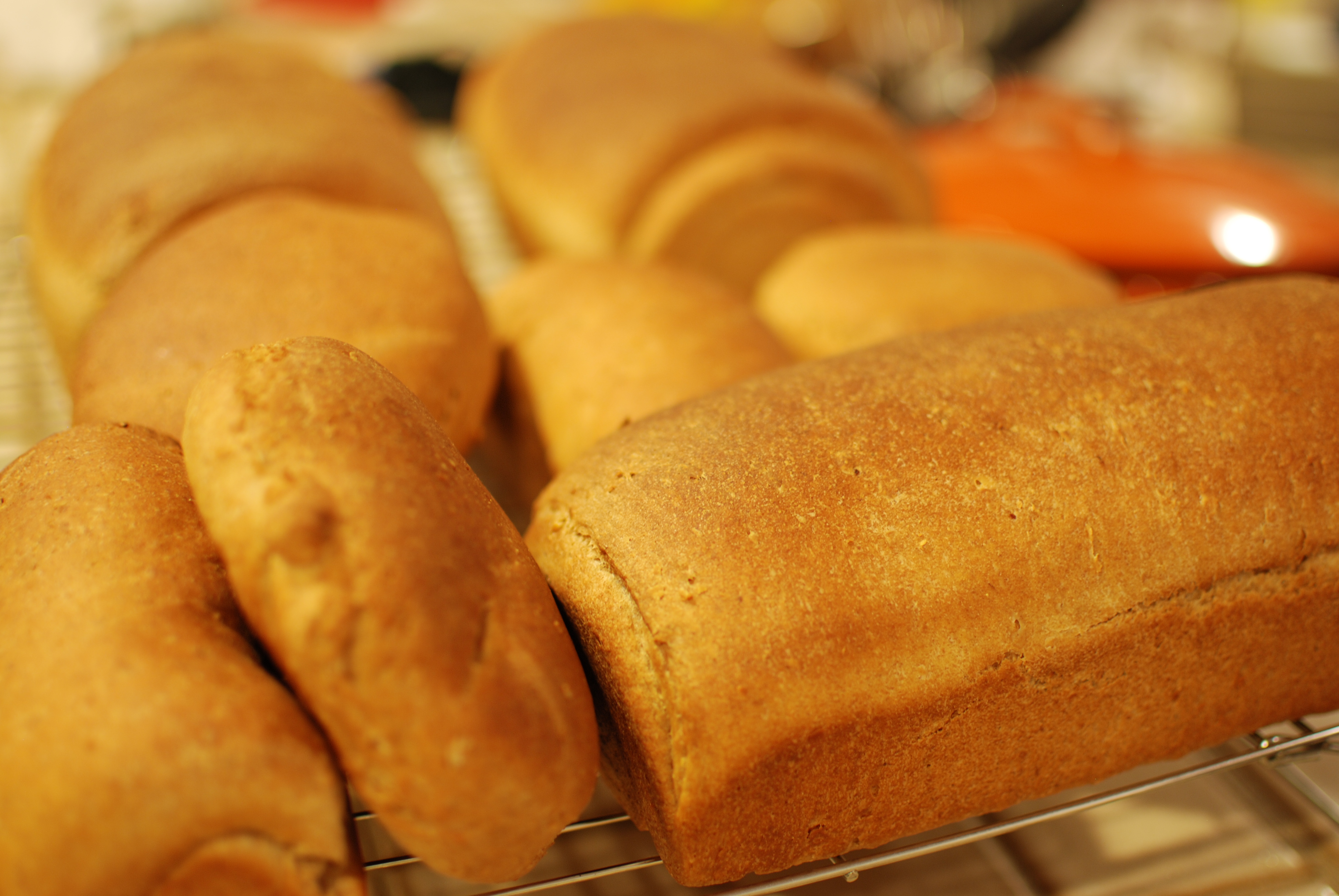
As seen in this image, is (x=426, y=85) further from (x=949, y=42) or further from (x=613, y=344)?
(x=949, y=42)

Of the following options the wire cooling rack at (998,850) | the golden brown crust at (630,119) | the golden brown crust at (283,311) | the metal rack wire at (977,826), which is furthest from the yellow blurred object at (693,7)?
the metal rack wire at (977,826)

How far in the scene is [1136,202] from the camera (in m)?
1.60

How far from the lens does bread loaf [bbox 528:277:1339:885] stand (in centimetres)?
65

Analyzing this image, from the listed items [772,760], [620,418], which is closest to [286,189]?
[620,418]

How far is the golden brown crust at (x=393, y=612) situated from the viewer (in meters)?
0.53

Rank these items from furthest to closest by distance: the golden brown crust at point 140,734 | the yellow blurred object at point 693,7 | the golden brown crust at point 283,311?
the yellow blurred object at point 693,7, the golden brown crust at point 283,311, the golden brown crust at point 140,734

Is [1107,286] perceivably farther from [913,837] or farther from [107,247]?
[107,247]

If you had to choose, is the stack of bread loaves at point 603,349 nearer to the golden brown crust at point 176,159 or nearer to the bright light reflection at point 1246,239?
the golden brown crust at point 176,159

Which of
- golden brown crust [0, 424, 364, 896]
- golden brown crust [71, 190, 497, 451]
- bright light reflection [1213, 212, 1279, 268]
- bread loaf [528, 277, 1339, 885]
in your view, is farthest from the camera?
bright light reflection [1213, 212, 1279, 268]

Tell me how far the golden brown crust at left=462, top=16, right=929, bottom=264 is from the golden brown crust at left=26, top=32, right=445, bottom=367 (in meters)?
0.23

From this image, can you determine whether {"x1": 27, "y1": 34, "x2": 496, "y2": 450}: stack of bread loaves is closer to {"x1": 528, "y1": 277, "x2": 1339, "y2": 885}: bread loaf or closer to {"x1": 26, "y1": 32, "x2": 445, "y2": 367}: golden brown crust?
{"x1": 26, "y1": 32, "x2": 445, "y2": 367}: golden brown crust

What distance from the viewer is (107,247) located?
1.05 metres

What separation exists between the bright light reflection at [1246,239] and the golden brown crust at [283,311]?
1.14 m

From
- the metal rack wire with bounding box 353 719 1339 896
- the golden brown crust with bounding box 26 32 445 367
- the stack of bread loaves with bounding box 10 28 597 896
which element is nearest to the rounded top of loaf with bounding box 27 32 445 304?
the golden brown crust with bounding box 26 32 445 367
